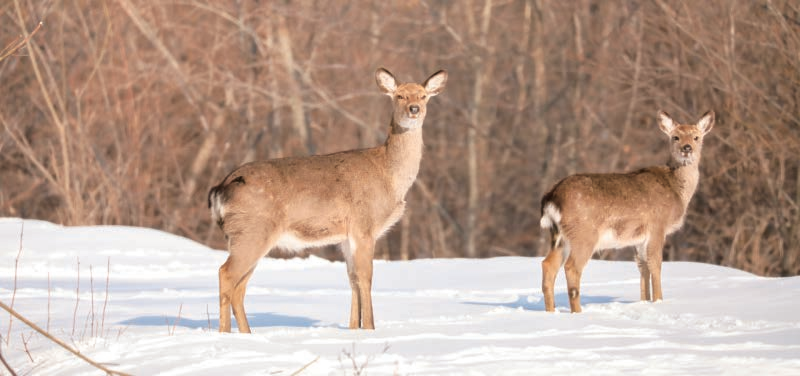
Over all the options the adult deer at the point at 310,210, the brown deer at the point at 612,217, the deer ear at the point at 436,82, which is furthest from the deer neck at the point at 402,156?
the brown deer at the point at 612,217

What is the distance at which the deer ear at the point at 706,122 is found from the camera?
12.9 m

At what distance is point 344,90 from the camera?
1006 inches

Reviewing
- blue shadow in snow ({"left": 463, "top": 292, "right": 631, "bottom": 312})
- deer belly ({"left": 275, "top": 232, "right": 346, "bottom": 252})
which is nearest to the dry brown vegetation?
blue shadow in snow ({"left": 463, "top": 292, "right": 631, "bottom": 312})

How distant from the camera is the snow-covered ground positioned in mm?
7863

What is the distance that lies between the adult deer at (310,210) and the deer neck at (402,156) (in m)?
0.01

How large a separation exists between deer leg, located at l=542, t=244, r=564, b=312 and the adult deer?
4.45 feet

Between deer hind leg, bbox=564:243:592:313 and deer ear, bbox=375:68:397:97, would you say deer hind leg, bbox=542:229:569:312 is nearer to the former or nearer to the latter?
deer hind leg, bbox=564:243:592:313

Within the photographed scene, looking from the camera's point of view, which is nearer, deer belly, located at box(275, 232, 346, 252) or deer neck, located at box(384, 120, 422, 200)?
deer belly, located at box(275, 232, 346, 252)

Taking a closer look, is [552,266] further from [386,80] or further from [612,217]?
[386,80]

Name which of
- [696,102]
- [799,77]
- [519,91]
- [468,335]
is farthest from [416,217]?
[468,335]

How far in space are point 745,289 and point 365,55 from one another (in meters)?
16.3

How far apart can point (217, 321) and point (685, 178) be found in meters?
4.53

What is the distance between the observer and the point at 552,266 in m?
10.9

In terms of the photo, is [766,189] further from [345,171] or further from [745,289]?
[345,171]
